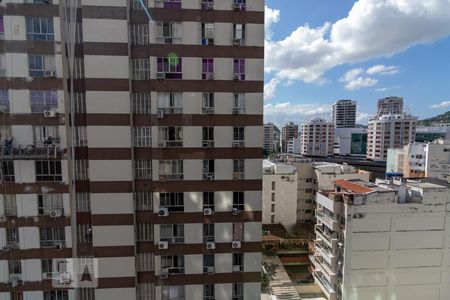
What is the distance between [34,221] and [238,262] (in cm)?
315

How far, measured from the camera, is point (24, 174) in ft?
11.0

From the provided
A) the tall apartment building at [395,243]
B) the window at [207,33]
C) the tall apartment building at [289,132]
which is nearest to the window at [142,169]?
the window at [207,33]

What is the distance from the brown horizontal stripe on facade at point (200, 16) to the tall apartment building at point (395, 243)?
15.6ft

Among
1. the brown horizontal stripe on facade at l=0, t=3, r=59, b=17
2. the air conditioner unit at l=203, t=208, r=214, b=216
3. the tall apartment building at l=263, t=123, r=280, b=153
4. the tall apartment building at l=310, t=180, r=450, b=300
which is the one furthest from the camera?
the tall apartment building at l=263, t=123, r=280, b=153

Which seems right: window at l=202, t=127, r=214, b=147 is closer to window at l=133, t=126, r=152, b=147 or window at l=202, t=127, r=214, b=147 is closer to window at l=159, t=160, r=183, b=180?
window at l=159, t=160, r=183, b=180

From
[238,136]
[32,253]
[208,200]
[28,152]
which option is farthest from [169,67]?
[32,253]

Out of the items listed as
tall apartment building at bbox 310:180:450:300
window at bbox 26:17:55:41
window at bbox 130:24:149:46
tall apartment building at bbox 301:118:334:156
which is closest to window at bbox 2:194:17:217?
window at bbox 26:17:55:41

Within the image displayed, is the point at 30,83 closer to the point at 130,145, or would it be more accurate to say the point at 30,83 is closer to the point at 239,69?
the point at 130,145

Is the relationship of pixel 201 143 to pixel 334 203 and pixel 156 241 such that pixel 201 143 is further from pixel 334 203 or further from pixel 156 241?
pixel 334 203

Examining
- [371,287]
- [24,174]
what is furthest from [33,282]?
[371,287]

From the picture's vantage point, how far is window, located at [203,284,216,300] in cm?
369

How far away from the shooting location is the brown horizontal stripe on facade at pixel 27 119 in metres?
3.22

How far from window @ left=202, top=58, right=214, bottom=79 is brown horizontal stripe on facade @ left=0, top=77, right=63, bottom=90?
2.04 meters

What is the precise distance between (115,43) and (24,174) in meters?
2.32
